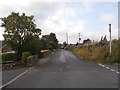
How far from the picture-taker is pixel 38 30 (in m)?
25.2

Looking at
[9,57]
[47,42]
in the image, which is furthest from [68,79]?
[47,42]

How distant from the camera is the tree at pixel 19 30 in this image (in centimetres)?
2418

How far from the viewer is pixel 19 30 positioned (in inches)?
968

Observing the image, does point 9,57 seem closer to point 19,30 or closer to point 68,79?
Result: point 19,30

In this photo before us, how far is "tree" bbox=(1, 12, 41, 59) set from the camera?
24181mm

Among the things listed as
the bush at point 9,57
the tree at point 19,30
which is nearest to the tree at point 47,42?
the bush at point 9,57

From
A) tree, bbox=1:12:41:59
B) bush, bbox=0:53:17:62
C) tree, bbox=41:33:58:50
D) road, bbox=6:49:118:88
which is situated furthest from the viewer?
tree, bbox=41:33:58:50

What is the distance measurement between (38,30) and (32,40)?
1.45 metres

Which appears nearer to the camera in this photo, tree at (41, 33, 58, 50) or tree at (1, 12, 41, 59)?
tree at (1, 12, 41, 59)

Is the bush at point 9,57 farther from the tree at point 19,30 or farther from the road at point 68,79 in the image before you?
the road at point 68,79

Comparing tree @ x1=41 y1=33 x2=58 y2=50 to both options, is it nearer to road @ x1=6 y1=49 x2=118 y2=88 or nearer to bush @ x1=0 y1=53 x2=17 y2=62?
bush @ x1=0 y1=53 x2=17 y2=62

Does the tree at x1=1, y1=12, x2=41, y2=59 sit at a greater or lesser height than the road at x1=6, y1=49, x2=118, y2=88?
greater

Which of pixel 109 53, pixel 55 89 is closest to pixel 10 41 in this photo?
pixel 109 53

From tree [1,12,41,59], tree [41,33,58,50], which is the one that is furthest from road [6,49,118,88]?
tree [41,33,58,50]
